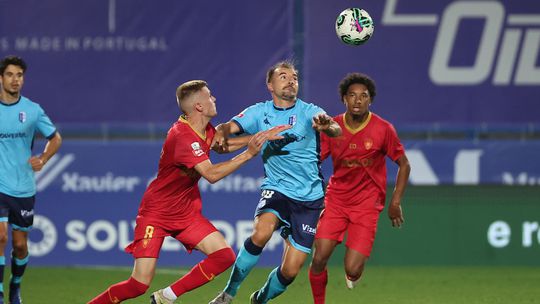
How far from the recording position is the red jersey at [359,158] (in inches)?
362

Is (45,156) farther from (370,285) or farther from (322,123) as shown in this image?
(370,285)

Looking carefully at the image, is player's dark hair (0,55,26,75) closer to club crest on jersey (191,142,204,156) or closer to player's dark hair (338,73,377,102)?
club crest on jersey (191,142,204,156)

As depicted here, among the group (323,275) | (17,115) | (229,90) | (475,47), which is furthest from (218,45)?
(323,275)

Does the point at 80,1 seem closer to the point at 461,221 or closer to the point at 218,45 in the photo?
the point at 218,45

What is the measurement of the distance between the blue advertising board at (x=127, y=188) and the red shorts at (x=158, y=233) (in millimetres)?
4478

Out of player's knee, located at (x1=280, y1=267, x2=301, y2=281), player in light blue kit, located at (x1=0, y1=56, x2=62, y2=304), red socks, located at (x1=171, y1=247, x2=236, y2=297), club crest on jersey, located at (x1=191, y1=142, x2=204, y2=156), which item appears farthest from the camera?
player in light blue kit, located at (x1=0, y1=56, x2=62, y2=304)

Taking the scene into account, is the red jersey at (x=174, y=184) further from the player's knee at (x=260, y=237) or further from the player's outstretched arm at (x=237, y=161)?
the player's knee at (x=260, y=237)

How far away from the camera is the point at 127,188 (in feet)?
42.8

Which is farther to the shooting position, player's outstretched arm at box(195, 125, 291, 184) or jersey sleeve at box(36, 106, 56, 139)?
jersey sleeve at box(36, 106, 56, 139)

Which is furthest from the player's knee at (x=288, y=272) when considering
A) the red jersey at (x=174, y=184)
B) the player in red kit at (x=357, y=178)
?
the red jersey at (x=174, y=184)

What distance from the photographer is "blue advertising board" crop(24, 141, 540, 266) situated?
42.1 feet

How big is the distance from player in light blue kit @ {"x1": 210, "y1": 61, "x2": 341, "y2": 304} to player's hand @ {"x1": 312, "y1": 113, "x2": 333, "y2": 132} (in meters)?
0.20

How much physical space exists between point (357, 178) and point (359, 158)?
0.16 meters

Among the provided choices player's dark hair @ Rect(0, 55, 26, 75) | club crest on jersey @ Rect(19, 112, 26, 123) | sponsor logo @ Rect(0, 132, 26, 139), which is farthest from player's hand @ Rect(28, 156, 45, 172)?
player's dark hair @ Rect(0, 55, 26, 75)
